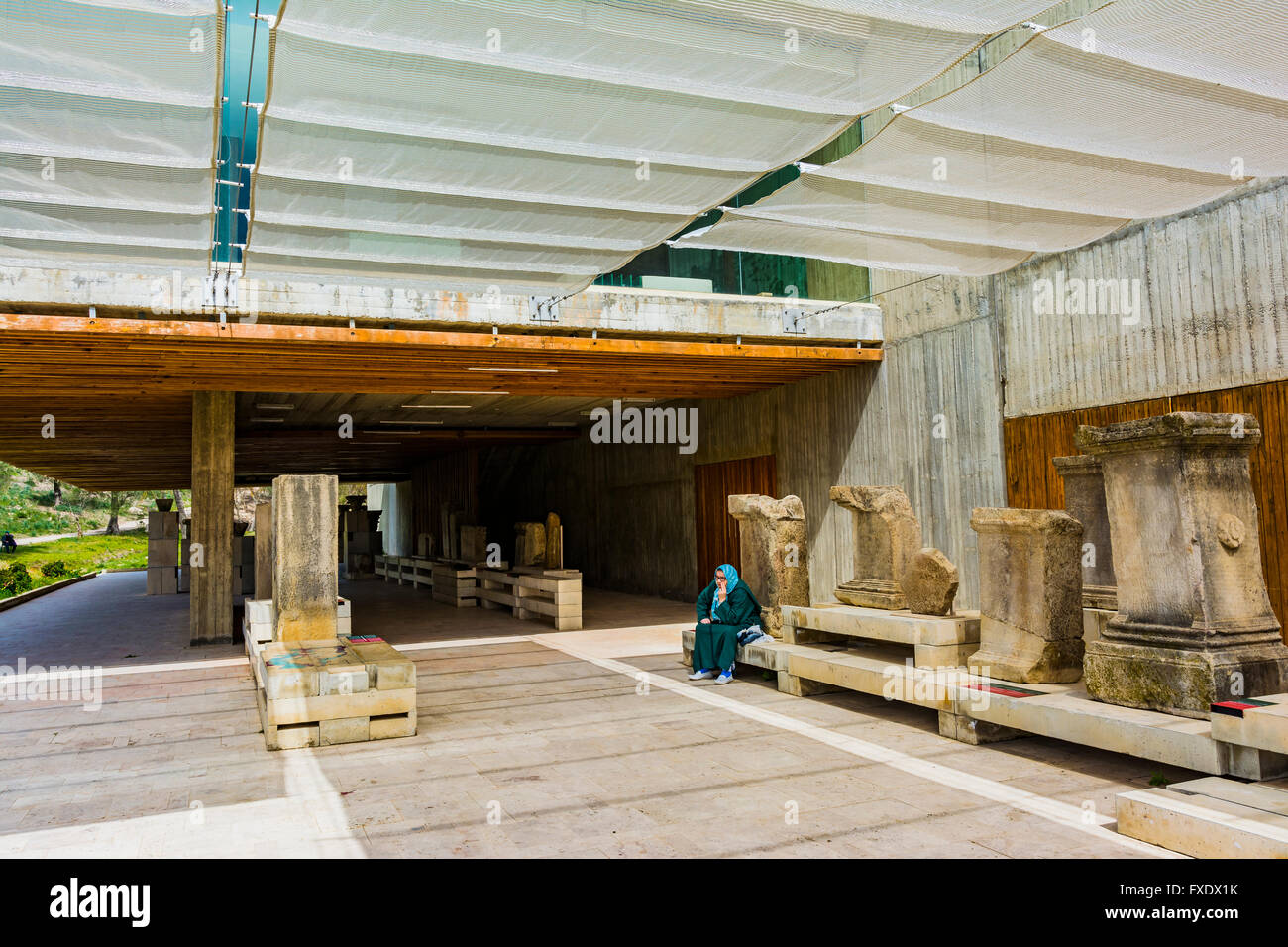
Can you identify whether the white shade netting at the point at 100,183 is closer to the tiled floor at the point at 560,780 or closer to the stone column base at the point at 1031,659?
the tiled floor at the point at 560,780

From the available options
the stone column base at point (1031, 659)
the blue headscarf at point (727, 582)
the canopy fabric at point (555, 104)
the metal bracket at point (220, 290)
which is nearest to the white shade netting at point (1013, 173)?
the canopy fabric at point (555, 104)

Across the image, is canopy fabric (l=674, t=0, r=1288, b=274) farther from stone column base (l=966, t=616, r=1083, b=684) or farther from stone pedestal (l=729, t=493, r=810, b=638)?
stone column base (l=966, t=616, r=1083, b=684)

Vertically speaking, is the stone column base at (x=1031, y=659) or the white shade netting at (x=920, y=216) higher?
the white shade netting at (x=920, y=216)

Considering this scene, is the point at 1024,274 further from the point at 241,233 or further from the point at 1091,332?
the point at 241,233

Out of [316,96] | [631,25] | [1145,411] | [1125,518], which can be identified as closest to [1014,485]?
[1145,411]

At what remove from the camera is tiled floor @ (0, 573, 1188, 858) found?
4879mm

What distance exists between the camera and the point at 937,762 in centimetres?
631

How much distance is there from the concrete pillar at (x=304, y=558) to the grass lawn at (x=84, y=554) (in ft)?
90.4

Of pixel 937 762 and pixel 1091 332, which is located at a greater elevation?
pixel 1091 332

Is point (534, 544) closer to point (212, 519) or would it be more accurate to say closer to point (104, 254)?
point (212, 519)

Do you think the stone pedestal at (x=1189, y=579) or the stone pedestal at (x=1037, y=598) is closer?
the stone pedestal at (x=1189, y=579)

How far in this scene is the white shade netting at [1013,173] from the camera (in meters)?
6.62

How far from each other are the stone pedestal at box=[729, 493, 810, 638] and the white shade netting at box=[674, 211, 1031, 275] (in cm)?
297
